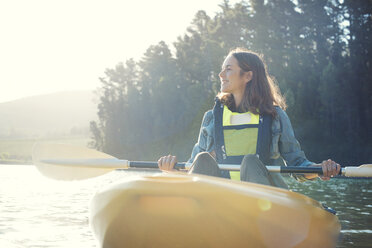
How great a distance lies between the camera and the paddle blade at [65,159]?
5.09m

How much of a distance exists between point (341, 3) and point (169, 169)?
116ft

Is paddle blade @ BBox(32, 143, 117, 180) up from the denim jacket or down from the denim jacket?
down

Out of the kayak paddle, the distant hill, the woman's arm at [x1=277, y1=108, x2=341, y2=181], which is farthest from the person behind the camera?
the distant hill

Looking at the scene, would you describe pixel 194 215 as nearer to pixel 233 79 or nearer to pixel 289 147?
pixel 289 147

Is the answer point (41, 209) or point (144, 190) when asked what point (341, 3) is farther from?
point (144, 190)

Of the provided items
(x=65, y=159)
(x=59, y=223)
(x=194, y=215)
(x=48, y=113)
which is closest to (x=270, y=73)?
(x=59, y=223)

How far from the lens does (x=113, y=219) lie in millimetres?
3012

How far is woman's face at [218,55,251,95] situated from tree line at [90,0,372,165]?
25.0m

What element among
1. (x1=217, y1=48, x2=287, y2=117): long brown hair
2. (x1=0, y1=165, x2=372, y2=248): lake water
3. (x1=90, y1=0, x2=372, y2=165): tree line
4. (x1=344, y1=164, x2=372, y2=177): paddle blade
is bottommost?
(x1=0, y1=165, x2=372, y2=248): lake water

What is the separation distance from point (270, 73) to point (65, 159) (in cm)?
3051

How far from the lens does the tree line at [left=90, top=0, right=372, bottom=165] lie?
3141 cm

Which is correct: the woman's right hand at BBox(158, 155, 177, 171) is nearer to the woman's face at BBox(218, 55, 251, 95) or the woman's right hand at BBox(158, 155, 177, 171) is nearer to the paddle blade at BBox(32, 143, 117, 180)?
the woman's face at BBox(218, 55, 251, 95)

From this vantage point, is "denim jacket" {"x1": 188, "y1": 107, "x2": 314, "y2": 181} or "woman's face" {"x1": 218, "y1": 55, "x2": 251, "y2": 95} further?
"woman's face" {"x1": 218, "y1": 55, "x2": 251, "y2": 95}

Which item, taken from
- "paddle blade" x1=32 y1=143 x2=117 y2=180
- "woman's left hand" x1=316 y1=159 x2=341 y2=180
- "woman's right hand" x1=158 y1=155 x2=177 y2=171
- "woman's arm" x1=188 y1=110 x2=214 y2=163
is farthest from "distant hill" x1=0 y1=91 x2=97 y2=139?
"woman's left hand" x1=316 y1=159 x2=341 y2=180
